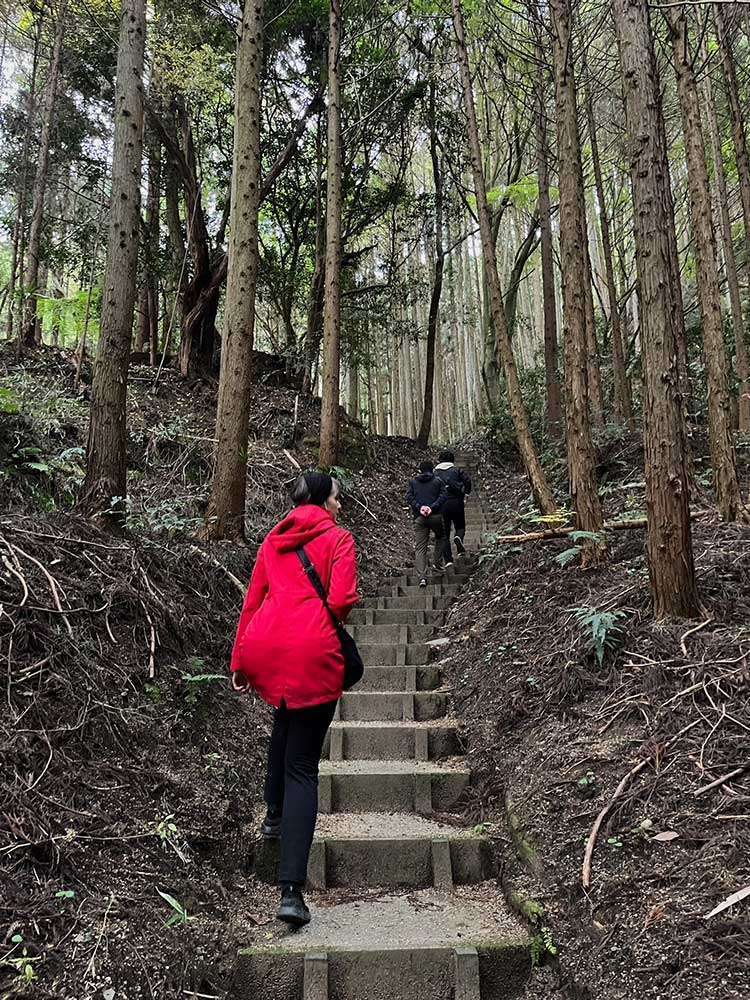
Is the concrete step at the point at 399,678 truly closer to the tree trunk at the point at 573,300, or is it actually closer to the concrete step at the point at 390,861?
the tree trunk at the point at 573,300

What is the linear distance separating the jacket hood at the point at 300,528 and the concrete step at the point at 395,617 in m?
4.11

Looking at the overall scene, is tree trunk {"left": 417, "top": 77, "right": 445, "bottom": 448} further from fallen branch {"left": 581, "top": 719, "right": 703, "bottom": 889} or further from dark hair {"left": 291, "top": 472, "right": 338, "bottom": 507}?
fallen branch {"left": 581, "top": 719, "right": 703, "bottom": 889}

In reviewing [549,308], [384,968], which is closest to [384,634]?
[384,968]

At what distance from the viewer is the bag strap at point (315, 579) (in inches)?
122

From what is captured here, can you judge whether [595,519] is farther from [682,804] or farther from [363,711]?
[682,804]

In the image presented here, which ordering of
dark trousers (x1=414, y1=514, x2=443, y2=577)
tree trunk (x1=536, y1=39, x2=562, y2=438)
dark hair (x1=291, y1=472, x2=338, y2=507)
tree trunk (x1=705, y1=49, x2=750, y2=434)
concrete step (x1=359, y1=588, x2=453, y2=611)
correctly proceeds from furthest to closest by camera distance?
tree trunk (x1=536, y1=39, x2=562, y2=438) < tree trunk (x1=705, y1=49, x2=750, y2=434) < dark trousers (x1=414, y1=514, x2=443, y2=577) < concrete step (x1=359, y1=588, x2=453, y2=611) < dark hair (x1=291, y1=472, x2=338, y2=507)

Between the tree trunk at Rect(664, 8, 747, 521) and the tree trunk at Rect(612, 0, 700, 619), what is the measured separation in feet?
6.47

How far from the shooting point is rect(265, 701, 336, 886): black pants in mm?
2984

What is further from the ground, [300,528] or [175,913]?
[300,528]

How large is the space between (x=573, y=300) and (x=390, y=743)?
4.17 m

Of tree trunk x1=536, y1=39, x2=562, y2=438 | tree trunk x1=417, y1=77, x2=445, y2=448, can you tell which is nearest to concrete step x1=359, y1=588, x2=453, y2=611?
tree trunk x1=536, y1=39, x2=562, y2=438

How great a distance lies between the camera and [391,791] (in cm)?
420

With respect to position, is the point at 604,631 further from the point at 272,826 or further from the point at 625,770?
the point at 272,826

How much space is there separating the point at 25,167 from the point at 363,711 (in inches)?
561
